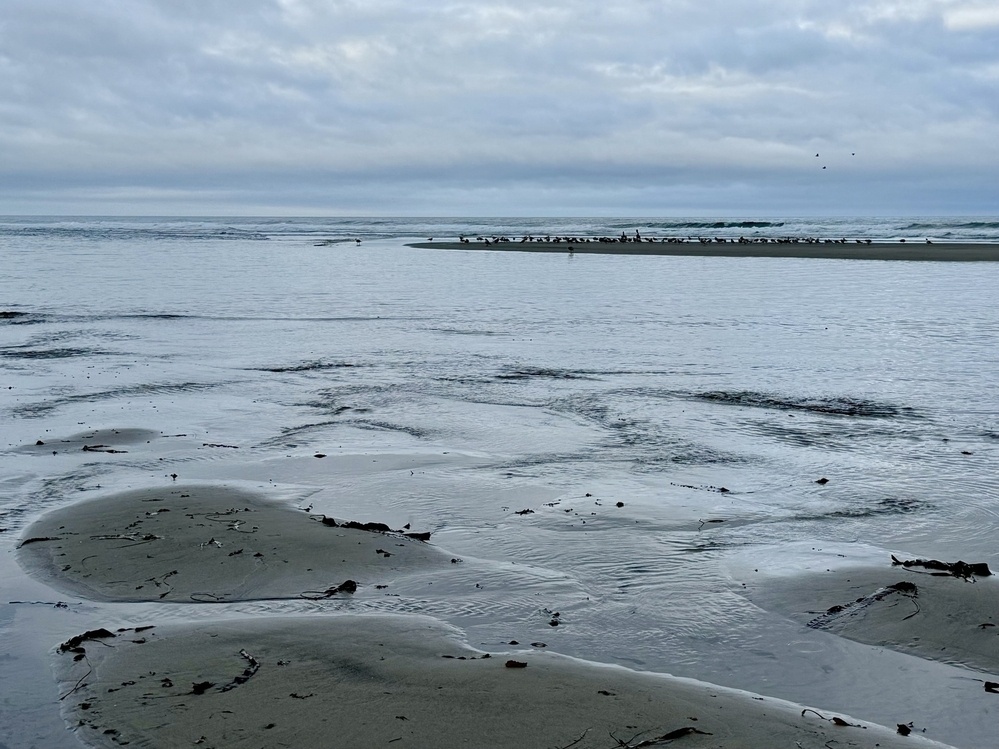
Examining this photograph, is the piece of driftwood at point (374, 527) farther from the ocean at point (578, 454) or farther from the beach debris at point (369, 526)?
the ocean at point (578, 454)

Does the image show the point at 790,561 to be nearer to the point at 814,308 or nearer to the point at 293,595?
the point at 293,595

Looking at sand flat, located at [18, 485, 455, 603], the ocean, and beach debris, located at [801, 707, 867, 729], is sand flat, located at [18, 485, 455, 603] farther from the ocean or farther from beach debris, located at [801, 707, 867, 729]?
beach debris, located at [801, 707, 867, 729]

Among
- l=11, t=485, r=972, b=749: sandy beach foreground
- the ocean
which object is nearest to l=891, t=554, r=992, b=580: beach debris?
the ocean

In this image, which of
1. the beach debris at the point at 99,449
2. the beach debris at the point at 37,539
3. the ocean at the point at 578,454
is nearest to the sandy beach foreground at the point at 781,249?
the ocean at the point at 578,454

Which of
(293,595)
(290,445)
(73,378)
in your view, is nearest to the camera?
(293,595)

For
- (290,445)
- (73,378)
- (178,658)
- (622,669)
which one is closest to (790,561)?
(622,669)

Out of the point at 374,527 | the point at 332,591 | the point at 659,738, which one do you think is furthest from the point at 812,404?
the point at 659,738

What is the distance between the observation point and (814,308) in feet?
69.6

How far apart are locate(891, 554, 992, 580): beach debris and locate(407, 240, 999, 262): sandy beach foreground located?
39.4 meters

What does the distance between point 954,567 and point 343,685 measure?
11.7 ft

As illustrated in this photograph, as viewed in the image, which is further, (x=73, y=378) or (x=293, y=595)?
(x=73, y=378)

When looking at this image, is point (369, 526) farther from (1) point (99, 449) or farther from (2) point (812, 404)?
(2) point (812, 404)

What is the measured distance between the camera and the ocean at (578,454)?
15.3 feet

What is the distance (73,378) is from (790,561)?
32.1ft
